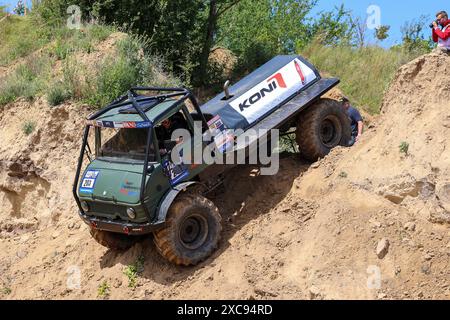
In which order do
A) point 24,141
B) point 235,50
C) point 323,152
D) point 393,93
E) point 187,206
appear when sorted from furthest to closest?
1. point 235,50
2. point 24,141
3. point 323,152
4. point 393,93
5. point 187,206

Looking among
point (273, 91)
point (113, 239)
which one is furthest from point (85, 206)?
point (273, 91)

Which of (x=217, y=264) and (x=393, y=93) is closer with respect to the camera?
(x=217, y=264)

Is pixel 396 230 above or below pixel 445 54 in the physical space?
below

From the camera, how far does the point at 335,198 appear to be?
8.83 m

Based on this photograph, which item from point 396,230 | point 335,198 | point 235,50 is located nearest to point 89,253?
point 335,198

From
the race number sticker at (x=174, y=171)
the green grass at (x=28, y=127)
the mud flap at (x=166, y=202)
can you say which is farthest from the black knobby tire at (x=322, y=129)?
the green grass at (x=28, y=127)

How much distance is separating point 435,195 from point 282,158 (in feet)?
11.2

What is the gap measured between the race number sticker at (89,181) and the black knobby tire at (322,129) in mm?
3375

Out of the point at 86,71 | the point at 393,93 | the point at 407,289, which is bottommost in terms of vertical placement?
the point at 407,289

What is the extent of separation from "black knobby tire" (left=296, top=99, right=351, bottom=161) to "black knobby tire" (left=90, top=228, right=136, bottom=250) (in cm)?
305

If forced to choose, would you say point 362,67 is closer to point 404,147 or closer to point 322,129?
point 322,129

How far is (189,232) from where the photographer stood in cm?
906

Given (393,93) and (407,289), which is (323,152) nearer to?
(393,93)

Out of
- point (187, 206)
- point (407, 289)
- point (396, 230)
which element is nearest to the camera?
point (407, 289)
